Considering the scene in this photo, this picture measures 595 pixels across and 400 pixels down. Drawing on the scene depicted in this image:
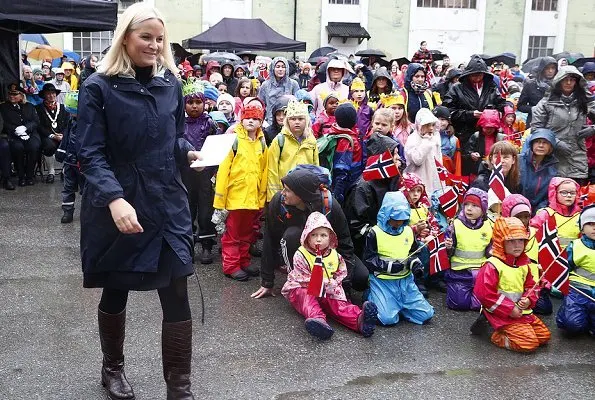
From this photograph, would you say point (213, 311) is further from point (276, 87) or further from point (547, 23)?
point (547, 23)

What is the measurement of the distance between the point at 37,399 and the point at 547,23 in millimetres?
30873

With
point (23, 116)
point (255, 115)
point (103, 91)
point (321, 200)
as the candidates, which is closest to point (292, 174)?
point (321, 200)

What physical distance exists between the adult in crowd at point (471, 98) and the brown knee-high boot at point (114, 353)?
5675mm

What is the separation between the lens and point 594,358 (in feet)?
15.7

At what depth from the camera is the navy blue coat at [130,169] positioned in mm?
3186

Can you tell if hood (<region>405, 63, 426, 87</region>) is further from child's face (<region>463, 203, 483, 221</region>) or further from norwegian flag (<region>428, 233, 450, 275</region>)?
norwegian flag (<region>428, 233, 450, 275</region>)

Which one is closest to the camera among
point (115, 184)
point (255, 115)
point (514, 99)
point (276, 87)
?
point (115, 184)

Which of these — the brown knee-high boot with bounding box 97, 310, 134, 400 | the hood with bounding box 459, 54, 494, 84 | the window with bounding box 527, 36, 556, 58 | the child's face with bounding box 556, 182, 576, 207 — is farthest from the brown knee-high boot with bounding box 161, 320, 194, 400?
the window with bounding box 527, 36, 556, 58

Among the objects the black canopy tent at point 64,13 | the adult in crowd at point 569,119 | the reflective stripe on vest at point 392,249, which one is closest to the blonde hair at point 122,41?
A: the reflective stripe on vest at point 392,249

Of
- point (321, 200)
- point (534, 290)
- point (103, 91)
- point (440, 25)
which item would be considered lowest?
point (534, 290)

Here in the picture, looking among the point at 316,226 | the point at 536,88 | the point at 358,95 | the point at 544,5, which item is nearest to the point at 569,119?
the point at 358,95

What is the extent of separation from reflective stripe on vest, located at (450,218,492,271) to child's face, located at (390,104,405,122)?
2.28m

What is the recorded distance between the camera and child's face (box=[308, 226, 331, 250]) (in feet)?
17.1

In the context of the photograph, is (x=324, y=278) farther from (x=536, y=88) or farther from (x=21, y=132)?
(x=536, y=88)
